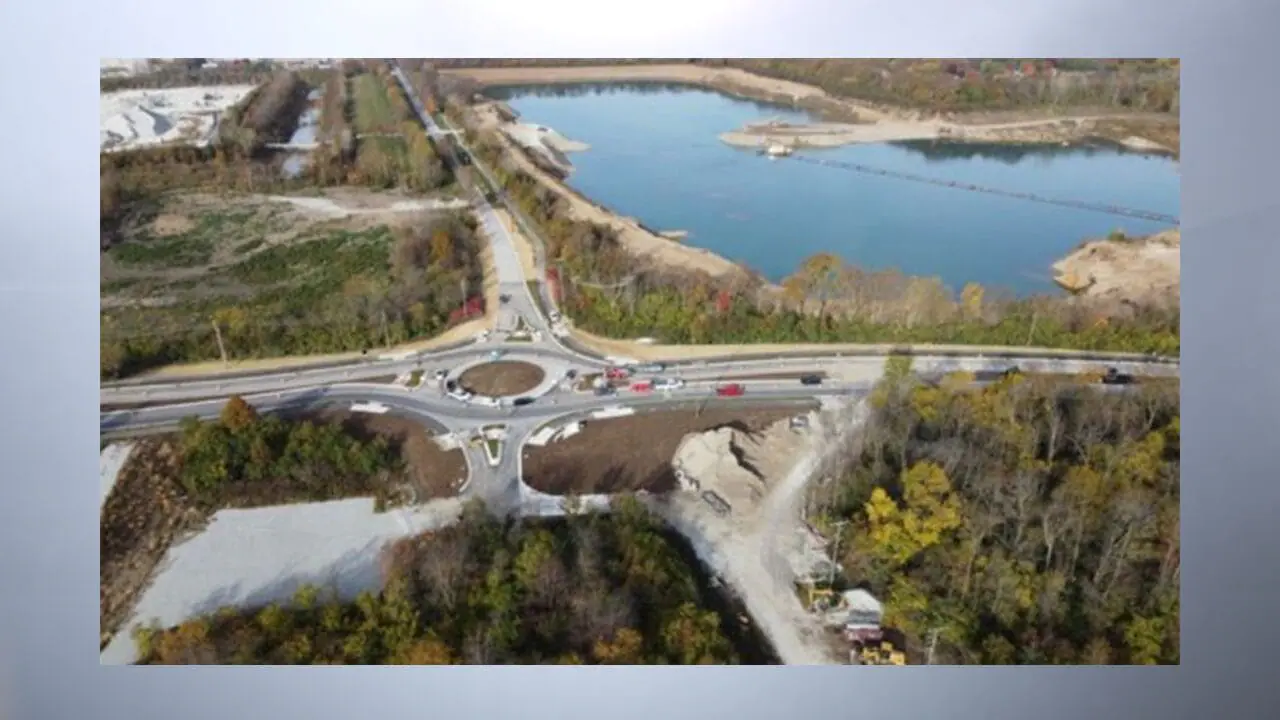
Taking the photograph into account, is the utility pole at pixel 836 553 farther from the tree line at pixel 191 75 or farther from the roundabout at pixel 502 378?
the tree line at pixel 191 75

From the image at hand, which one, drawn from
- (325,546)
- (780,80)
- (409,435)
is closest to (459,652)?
(325,546)

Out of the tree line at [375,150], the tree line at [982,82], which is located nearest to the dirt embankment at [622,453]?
the tree line at [375,150]

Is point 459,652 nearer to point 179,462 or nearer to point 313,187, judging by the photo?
point 179,462

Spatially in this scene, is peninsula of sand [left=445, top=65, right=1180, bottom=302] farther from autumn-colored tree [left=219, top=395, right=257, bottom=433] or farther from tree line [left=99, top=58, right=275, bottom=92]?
autumn-colored tree [left=219, top=395, right=257, bottom=433]

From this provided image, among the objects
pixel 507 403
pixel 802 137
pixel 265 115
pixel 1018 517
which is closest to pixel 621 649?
pixel 507 403

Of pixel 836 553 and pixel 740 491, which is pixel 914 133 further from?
pixel 836 553
